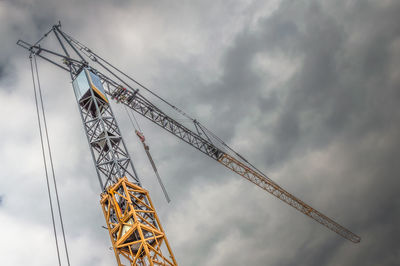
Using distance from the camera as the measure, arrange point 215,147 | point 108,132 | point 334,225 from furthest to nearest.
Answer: point 334,225 < point 215,147 < point 108,132

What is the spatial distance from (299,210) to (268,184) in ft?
49.3

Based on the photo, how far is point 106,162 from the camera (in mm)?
22844

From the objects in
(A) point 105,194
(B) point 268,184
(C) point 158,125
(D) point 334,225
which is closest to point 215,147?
(C) point 158,125

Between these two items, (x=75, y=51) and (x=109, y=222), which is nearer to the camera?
(x=109, y=222)

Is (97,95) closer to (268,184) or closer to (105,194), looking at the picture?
(105,194)

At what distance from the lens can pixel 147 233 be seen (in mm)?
19641

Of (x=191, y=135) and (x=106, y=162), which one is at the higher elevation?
(x=191, y=135)

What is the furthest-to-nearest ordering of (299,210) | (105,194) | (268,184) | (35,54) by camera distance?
1. (299,210)
2. (268,184)
3. (35,54)
4. (105,194)

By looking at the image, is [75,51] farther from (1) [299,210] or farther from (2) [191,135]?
(1) [299,210]

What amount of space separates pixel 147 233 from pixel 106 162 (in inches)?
251

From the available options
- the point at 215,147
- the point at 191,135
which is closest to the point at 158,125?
the point at 191,135

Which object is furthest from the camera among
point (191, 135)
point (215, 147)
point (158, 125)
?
point (215, 147)

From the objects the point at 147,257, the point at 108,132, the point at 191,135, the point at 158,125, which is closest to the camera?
the point at 147,257

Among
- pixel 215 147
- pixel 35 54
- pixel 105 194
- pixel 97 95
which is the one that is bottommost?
pixel 105 194
